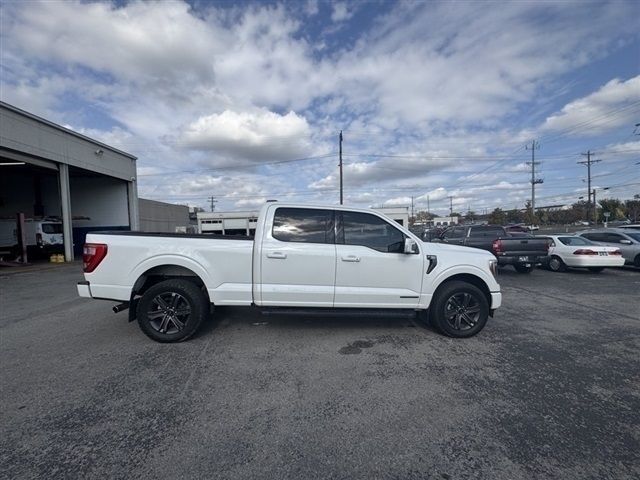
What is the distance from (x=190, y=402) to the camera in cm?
307

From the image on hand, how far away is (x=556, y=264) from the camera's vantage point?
12.6 meters

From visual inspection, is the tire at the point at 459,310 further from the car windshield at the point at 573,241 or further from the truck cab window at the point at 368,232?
the car windshield at the point at 573,241

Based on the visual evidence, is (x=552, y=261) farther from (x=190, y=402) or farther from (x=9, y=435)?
(x=9, y=435)

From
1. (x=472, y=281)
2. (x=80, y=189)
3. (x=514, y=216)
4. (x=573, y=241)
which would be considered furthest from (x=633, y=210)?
(x=80, y=189)

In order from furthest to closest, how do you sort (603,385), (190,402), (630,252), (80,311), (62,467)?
(630,252)
(80,311)
(603,385)
(190,402)
(62,467)

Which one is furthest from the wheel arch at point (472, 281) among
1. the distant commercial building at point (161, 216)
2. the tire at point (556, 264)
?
the distant commercial building at point (161, 216)

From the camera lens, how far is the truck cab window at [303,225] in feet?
15.3

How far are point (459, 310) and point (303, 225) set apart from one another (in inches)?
105

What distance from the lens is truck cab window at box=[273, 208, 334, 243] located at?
184 inches

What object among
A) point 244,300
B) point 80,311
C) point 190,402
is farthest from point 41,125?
point 190,402

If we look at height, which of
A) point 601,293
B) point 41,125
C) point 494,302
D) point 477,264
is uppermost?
point 41,125

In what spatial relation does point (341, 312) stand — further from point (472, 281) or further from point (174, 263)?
point (174, 263)

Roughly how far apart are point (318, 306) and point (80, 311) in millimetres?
5363

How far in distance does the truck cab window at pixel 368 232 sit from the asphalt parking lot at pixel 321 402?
1.42 m
